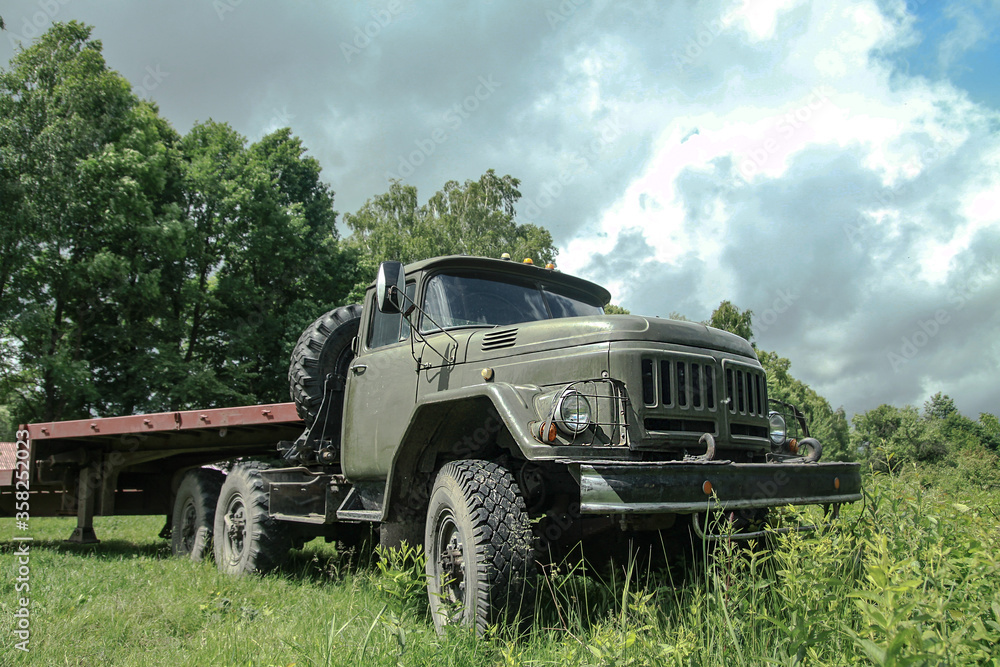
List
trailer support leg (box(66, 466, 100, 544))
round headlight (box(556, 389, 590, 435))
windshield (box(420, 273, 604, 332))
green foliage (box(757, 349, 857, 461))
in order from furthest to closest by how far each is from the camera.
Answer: green foliage (box(757, 349, 857, 461))
trailer support leg (box(66, 466, 100, 544))
windshield (box(420, 273, 604, 332))
round headlight (box(556, 389, 590, 435))

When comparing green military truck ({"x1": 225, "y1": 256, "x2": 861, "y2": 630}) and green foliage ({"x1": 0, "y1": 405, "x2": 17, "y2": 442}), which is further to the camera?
green foliage ({"x1": 0, "y1": 405, "x2": 17, "y2": 442})

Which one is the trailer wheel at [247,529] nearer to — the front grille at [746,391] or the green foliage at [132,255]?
the front grille at [746,391]

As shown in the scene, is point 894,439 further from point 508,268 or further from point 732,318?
point 508,268

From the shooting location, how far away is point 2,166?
57.2ft

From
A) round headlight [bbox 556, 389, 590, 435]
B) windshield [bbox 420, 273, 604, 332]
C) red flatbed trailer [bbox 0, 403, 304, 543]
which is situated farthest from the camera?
red flatbed trailer [bbox 0, 403, 304, 543]

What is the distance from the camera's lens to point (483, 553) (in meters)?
3.63

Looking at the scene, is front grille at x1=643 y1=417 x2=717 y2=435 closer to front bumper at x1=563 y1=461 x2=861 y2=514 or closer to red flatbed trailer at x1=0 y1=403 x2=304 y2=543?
front bumper at x1=563 y1=461 x2=861 y2=514

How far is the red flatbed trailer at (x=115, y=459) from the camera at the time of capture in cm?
746

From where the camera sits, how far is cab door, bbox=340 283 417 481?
16.5ft

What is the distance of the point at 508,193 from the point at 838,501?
108 feet

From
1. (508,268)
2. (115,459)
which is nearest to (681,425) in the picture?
(508,268)

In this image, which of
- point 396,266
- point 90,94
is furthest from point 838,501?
point 90,94

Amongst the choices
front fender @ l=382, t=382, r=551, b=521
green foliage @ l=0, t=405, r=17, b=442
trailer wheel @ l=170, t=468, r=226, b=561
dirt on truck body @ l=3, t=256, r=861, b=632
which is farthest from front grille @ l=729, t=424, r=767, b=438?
green foliage @ l=0, t=405, r=17, b=442

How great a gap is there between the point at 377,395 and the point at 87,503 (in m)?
5.15
